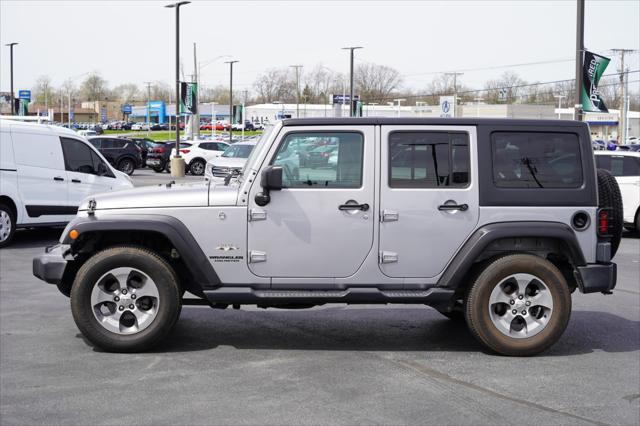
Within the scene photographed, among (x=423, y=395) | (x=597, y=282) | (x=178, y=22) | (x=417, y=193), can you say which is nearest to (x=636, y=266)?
(x=597, y=282)

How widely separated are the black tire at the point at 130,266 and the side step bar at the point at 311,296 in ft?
1.11

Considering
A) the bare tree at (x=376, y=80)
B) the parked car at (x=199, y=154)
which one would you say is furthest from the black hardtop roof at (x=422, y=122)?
the bare tree at (x=376, y=80)

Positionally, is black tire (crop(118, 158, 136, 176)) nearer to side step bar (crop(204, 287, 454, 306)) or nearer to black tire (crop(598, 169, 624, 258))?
side step bar (crop(204, 287, 454, 306))

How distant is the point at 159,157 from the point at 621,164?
28.6 metres

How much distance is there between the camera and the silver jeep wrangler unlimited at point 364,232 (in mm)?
6719

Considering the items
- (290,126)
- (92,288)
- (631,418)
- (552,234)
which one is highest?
(290,126)

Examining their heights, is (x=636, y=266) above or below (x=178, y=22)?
below

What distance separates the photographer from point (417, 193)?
6.78 meters

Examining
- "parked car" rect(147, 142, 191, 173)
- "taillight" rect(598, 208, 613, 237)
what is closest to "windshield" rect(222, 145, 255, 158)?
"parked car" rect(147, 142, 191, 173)

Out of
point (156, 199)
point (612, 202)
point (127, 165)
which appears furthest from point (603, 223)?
point (127, 165)

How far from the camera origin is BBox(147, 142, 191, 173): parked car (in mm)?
41375

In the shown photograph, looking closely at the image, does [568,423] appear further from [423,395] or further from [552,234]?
[552,234]

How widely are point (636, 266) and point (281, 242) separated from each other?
7.79 m

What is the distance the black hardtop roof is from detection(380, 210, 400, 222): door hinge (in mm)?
754
